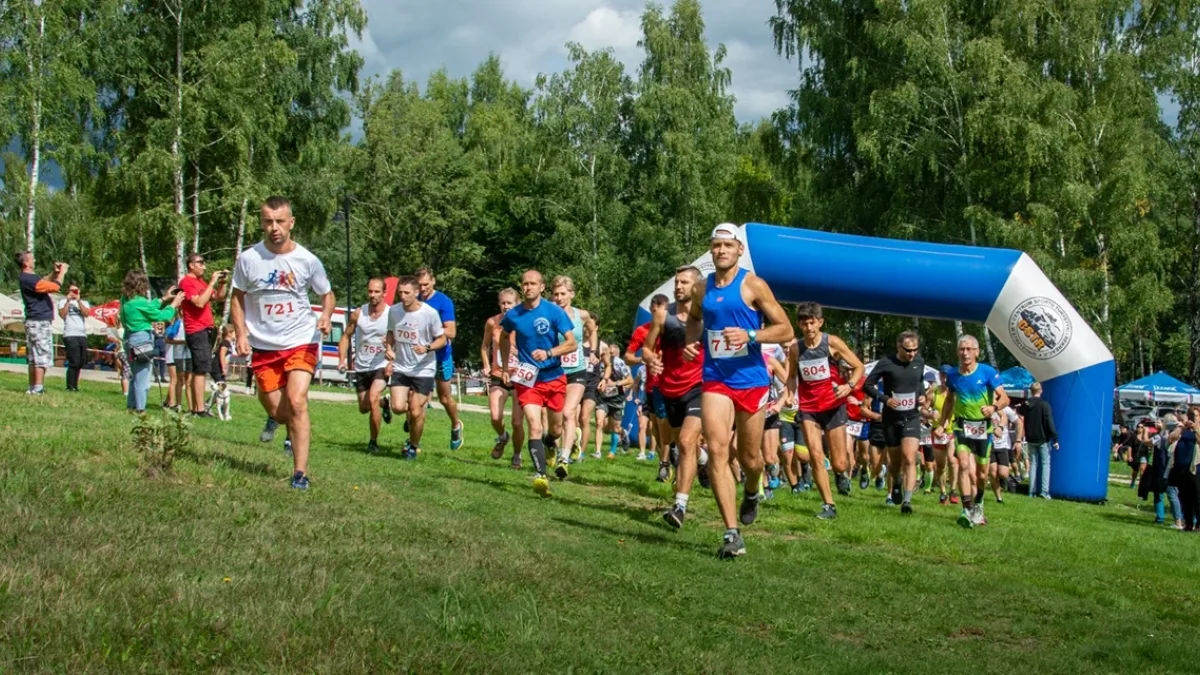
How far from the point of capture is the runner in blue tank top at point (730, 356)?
320 inches

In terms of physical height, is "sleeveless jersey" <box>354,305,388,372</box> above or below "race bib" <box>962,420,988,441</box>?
above

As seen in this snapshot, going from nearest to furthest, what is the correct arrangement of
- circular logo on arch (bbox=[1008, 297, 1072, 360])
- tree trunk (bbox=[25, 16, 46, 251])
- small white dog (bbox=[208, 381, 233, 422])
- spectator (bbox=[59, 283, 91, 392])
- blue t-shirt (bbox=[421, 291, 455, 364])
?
blue t-shirt (bbox=[421, 291, 455, 364]) < small white dog (bbox=[208, 381, 233, 422]) < spectator (bbox=[59, 283, 91, 392]) < circular logo on arch (bbox=[1008, 297, 1072, 360]) < tree trunk (bbox=[25, 16, 46, 251])

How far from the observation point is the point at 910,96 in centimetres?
3500

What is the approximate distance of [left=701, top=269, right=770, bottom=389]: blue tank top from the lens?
819cm

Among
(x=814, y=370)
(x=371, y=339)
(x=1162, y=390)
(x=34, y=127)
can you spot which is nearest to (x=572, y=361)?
(x=371, y=339)

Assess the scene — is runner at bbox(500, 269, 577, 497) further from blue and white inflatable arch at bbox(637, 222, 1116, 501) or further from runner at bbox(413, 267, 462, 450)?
blue and white inflatable arch at bbox(637, 222, 1116, 501)

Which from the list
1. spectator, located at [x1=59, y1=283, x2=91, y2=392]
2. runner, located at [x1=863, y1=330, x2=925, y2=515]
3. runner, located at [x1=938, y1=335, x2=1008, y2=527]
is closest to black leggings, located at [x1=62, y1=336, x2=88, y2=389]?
spectator, located at [x1=59, y1=283, x2=91, y2=392]

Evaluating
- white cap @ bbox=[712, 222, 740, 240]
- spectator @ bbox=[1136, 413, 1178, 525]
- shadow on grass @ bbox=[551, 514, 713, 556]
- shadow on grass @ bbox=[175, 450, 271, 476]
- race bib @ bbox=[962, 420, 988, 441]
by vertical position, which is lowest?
spectator @ bbox=[1136, 413, 1178, 525]

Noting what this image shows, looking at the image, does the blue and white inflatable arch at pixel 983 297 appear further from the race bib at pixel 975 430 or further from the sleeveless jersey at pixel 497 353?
the race bib at pixel 975 430

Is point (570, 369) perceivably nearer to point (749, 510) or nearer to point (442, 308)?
point (442, 308)

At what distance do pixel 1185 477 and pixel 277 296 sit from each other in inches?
578

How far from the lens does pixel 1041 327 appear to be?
1980 cm

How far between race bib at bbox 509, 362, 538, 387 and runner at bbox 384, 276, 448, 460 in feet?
4.77

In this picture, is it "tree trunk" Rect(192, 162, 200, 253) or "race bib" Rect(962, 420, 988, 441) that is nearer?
"race bib" Rect(962, 420, 988, 441)
